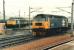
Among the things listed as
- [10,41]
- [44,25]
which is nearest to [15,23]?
[44,25]

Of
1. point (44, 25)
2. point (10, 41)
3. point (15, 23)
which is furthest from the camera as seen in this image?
point (15, 23)

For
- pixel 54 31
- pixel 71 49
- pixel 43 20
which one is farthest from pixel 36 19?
pixel 71 49

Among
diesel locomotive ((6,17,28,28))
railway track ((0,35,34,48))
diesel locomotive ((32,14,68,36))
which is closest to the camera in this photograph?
railway track ((0,35,34,48))

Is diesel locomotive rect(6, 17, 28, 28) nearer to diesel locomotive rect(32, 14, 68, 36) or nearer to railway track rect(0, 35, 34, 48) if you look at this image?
diesel locomotive rect(32, 14, 68, 36)

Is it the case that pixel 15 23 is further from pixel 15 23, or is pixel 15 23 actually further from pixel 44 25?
pixel 44 25

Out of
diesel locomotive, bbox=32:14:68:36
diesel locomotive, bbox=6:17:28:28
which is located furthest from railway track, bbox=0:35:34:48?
diesel locomotive, bbox=6:17:28:28

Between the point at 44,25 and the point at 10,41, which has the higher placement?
the point at 44,25

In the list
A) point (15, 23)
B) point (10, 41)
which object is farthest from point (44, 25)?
point (15, 23)

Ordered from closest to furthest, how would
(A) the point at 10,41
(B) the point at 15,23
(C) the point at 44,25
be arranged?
(A) the point at 10,41, (C) the point at 44,25, (B) the point at 15,23

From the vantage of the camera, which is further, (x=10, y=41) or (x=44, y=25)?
(x=44, y=25)

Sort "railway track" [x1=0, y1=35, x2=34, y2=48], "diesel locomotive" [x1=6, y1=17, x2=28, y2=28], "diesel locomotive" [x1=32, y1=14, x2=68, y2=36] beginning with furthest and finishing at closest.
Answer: "diesel locomotive" [x1=6, y1=17, x2=28, y2=28] → "diesel locomotive" [x1=32, y1=14, x2=68, y2=36] → "railway track" [x1=0, y1=35, x2=34, y2=48]

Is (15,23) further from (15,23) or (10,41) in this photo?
(10,41)

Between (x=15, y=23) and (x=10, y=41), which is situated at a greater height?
(x=15, y=23)

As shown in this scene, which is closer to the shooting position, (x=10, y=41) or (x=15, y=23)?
(x=10, y=41)
